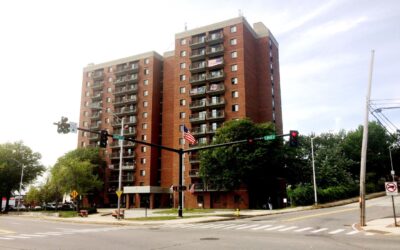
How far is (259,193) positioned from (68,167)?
1273 inches

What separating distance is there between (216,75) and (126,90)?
85.8ft

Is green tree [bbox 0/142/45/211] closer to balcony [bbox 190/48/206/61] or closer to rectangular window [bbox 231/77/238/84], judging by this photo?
balcony [bbox 190/48/206/61]

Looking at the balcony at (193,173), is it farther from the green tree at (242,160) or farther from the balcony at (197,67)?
the balcony at (197,67)

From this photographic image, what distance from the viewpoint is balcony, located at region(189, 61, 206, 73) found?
7238 cm

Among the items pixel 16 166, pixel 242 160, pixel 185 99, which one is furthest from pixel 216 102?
pixel 16 166

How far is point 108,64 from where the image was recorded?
3622 inches

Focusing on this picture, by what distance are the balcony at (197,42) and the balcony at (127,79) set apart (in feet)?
59.1

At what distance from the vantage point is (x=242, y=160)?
174 feet

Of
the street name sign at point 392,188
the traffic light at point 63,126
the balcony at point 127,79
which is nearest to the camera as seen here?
the traffic light at point 63,126

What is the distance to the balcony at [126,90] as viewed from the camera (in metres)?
84.5

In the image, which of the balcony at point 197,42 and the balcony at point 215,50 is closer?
the balcony at point 215,50

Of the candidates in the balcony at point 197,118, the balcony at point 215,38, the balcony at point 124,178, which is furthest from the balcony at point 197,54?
the balcony at point 124,178

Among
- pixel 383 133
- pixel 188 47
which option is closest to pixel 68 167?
pixel 188 47

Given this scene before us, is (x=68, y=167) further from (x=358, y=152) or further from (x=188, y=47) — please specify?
(x=358, y=152)
